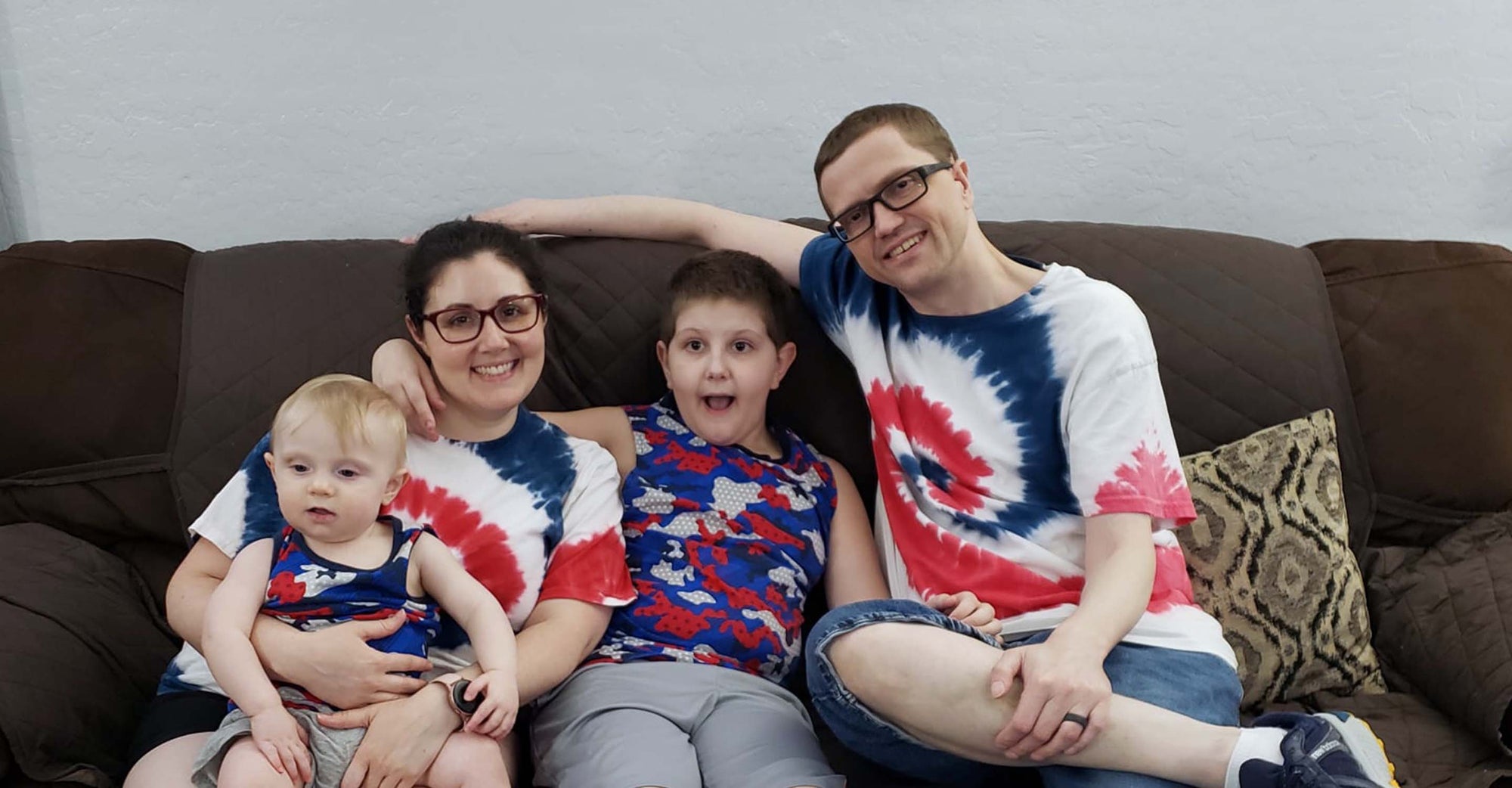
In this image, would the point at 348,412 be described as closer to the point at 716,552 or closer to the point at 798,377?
the point at 716,552

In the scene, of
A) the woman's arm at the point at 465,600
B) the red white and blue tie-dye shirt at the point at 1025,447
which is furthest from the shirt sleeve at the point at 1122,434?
the woman's arm at the point at 465,600

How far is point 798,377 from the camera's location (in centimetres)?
191

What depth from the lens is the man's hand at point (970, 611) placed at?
1.50 meters

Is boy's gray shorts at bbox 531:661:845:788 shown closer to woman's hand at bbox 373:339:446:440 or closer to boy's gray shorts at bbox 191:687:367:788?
boy's gray shorts at bbox 191:687:367:788

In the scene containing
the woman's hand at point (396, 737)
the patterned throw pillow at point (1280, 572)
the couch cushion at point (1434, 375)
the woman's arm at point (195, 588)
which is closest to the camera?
the woman's hand at point (396, 737)

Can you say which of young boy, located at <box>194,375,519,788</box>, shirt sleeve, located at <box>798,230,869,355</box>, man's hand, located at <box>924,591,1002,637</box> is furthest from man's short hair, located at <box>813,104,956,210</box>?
young boy, located at <box>194,375,519,788</box>

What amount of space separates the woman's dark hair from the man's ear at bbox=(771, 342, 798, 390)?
0.36m

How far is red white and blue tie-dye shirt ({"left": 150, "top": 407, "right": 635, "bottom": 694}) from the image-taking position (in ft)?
5.11

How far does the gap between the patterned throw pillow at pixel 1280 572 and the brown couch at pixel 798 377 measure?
0.06m

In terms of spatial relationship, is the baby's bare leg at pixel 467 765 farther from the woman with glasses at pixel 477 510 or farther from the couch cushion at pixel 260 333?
the couch cushion at pixel 260 333

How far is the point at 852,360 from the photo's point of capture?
5.98 ft

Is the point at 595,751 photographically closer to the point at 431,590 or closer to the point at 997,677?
the point at 431,590

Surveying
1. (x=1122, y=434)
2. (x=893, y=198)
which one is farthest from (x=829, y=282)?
(x=1122, y=434)

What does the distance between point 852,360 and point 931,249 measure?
293 mm
